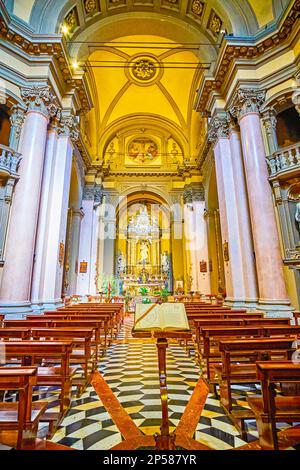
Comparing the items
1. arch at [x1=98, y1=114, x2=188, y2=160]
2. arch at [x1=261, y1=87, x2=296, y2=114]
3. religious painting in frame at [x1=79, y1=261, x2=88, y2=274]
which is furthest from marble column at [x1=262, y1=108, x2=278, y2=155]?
religious painting in frame at [x1=79, y1=261, x2=88, y2=274]

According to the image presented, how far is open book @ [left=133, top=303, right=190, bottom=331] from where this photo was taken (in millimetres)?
1947

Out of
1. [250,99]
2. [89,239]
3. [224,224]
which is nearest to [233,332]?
[224,224]

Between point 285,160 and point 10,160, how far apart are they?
25.3 ft

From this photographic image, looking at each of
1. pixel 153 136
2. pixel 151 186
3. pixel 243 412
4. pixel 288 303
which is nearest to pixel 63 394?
pixel 243 412

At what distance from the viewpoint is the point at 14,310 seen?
602 centimetres

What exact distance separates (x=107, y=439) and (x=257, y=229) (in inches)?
249

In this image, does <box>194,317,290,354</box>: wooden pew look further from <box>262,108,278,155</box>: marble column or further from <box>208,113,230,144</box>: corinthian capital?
<box>208,113,230,144</box>: corinthian capital

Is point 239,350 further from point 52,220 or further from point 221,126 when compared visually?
point 221,126

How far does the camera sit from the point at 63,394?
8.51 feet

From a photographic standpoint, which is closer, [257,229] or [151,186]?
[257,229]

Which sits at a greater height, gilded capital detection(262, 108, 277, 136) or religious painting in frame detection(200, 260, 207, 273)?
gilded capital detection(262, 108, 277, 136)

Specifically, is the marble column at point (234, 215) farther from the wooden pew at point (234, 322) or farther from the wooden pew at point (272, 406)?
the wooden pew at point (272, 406)

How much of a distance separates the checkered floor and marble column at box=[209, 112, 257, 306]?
3605 mm

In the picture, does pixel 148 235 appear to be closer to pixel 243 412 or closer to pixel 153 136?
pixel 153 136
